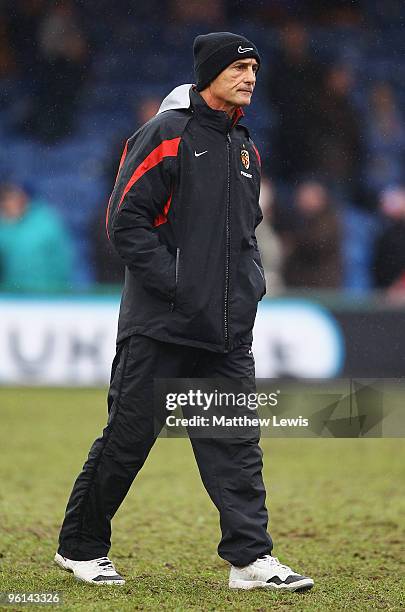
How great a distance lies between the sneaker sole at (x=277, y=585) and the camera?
490 centimetres

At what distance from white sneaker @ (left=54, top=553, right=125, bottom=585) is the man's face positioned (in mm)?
1857

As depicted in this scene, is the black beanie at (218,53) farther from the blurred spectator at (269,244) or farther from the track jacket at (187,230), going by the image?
the blurred spectator at (269,244)

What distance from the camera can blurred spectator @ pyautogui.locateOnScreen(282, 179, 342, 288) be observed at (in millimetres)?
12094

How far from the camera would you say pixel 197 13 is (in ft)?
44.3

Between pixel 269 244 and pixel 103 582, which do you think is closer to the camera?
pixel 103 582

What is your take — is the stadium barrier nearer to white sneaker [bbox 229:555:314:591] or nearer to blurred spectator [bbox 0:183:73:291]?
blurred spectator [bbox 0:183:73:291]

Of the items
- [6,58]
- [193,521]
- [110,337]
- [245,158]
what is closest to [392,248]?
[110,337]

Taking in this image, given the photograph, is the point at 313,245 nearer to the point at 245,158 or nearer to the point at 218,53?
the point at 245,158

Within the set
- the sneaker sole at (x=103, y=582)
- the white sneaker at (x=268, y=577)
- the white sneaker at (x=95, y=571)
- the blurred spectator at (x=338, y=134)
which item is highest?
the blurred spectator at (x=338, y=134)

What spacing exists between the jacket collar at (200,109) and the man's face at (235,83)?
2.5 inches

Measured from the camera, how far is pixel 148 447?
506 cm

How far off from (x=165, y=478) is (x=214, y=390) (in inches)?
123

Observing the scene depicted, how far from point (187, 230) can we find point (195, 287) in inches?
8.6

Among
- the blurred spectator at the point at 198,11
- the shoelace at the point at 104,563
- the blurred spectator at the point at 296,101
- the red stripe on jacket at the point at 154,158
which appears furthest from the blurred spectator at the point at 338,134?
the shoelace at the point at 104,563
